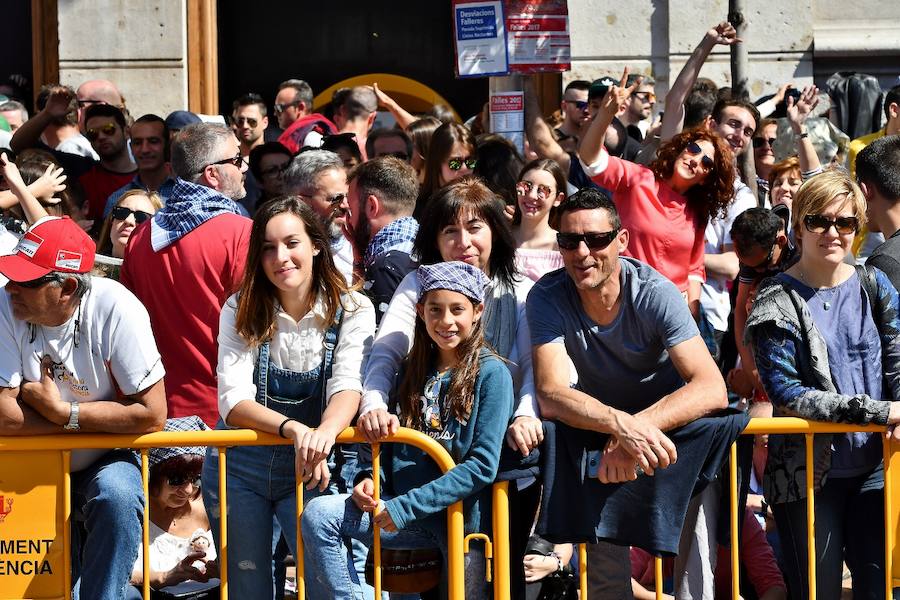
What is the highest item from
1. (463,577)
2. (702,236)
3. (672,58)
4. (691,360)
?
(672,58)

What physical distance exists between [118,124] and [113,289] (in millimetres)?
3480

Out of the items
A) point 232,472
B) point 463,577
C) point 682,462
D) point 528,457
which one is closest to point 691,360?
point 682,462

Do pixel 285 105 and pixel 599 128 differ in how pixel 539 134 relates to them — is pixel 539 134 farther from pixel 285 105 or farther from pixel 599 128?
pixel 285 105

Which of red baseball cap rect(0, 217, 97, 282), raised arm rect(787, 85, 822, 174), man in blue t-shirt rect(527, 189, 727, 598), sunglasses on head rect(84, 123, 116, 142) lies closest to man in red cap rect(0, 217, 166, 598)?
red baseball cap rect(0, 217, 97, 282)

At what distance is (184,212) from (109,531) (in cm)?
161

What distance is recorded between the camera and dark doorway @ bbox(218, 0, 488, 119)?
11391mm

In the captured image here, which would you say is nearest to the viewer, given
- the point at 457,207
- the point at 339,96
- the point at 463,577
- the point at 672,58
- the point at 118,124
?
the point at 463,577

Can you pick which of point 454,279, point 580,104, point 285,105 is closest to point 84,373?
point 454,279

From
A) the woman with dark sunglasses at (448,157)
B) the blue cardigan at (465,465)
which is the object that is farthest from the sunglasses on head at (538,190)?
the blue cardigan at (465,465)

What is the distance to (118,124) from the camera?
330 inches

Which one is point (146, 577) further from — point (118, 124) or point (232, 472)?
point (118, 124)

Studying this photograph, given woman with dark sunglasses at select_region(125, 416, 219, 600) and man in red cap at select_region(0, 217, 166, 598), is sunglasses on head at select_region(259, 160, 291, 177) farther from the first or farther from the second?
man in red cap at select_region(0, 217, 166, 598)

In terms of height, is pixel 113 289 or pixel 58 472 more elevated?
pixel 113 289

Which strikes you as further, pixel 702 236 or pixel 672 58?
pixel 672 58
